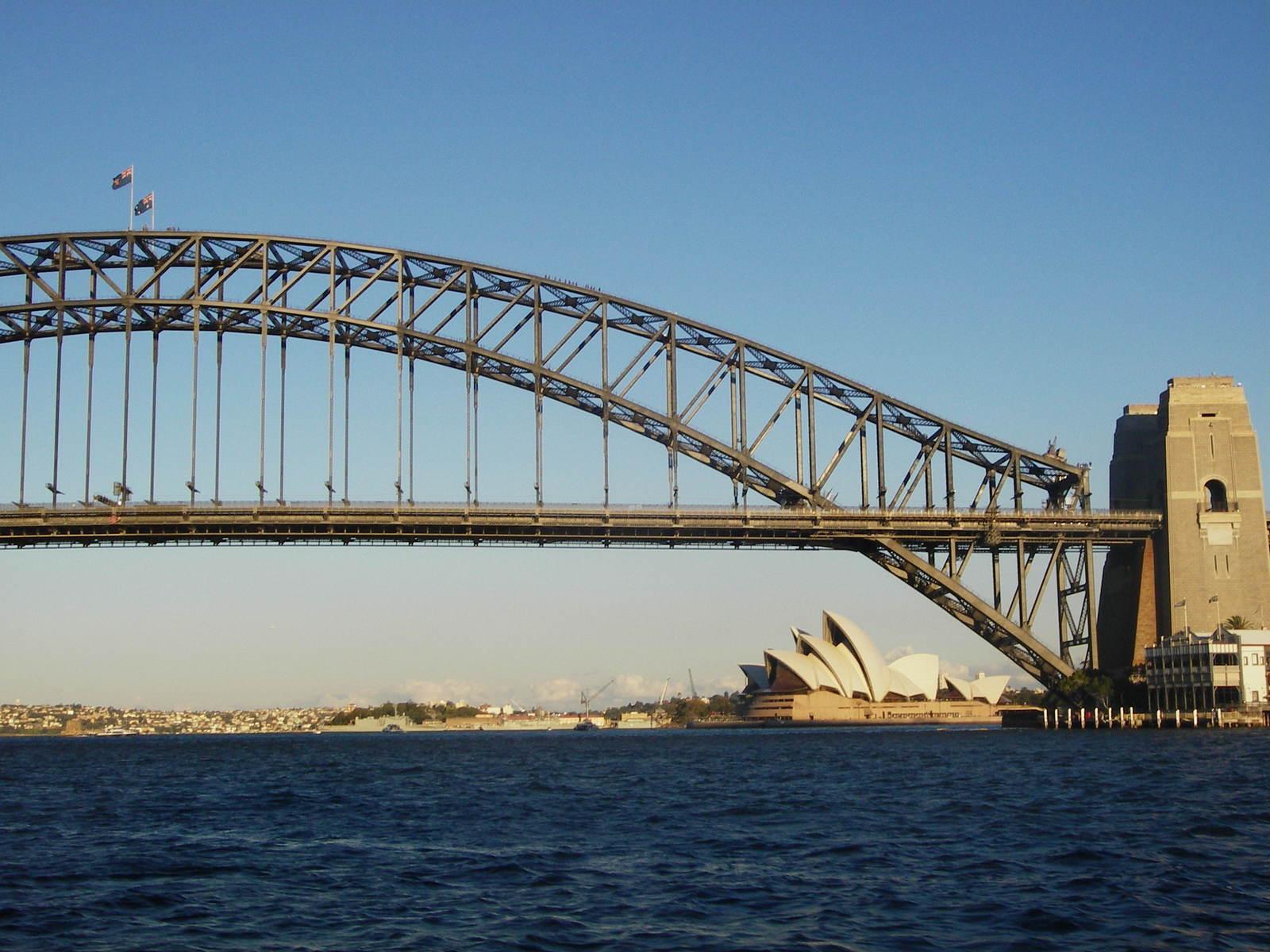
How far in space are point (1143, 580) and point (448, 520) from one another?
41.7m

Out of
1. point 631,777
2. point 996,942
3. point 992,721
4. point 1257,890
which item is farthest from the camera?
point 992,721

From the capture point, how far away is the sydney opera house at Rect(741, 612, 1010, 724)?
14650cm

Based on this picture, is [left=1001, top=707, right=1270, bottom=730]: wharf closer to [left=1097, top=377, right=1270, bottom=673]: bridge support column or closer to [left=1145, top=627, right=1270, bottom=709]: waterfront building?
[left=1145, top=627, right=1270, bottom=709]: waterfront building

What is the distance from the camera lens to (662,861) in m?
30.5

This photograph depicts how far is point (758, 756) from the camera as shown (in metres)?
72.2

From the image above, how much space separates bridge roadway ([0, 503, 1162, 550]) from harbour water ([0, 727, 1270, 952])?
25.1m

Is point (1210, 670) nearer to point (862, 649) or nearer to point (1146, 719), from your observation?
point (1146, 719)

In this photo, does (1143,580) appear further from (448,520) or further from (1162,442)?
(448,520)

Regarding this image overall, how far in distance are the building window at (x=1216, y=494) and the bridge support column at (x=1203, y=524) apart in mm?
47

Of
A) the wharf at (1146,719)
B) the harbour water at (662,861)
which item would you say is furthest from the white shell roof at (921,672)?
the harbour water at (662,861)

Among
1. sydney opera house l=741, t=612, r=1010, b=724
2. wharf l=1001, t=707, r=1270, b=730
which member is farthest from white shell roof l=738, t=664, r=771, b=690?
wharf l=1001, t=707, r=1270, b=730

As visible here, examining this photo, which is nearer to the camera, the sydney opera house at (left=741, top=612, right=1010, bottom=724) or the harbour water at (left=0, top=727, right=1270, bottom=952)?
the harbour water at (left=0, top=727, right=1270, bottom=952)

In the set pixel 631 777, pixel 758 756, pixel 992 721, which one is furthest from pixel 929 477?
pixel 992 721

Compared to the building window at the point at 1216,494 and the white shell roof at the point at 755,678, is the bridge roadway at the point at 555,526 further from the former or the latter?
the white shell roof at the point at 755,678
